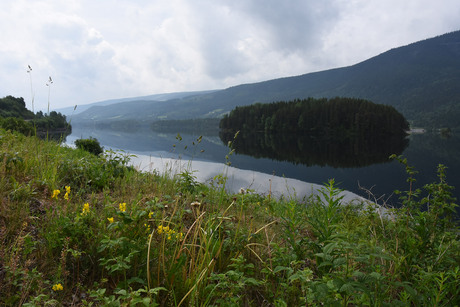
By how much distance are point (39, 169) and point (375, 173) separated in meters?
24.4

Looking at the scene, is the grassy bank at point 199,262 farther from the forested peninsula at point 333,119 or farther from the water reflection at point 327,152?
the forested peninsula at point 333,119

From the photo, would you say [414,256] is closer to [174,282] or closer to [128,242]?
[174,282]

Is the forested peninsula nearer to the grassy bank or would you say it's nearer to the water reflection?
the water reflection

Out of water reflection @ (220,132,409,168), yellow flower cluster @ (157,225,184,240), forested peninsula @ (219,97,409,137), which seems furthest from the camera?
forested peninsula @ (219,97,409,137)

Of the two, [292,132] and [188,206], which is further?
[292,132]

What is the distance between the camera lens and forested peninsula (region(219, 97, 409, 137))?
264 ft

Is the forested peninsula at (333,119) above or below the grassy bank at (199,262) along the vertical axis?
above

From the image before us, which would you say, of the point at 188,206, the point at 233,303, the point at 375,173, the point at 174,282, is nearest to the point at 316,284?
the point at 233,303

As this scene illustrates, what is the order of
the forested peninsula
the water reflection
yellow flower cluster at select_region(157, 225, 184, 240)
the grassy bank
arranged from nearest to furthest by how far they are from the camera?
the grassy bank < yellow flower cluster at select_region(157, 225, 184, 240) < the water reflection < the forested peninsula

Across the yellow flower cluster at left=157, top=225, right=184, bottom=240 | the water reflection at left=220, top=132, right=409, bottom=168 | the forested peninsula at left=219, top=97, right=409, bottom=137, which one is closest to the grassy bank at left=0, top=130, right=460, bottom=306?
the yellow flower cluster at left=157, top=225, right=184, bottom=240

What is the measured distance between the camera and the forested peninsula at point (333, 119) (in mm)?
80375

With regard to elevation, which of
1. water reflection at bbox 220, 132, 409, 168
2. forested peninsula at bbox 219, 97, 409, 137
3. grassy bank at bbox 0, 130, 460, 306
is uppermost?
forested peninsula at bbox 219, 97, 409, 137

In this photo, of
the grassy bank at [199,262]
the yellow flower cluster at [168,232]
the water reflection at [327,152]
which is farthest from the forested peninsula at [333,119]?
the yellow flower cluster at [168,232]

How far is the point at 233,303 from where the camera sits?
6.52 ft
